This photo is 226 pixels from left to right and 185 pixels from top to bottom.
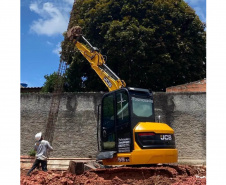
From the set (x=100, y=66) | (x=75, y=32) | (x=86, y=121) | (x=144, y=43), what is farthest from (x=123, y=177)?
(x=144, y=43)

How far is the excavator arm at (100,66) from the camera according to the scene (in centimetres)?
959

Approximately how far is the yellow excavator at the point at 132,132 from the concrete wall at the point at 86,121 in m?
6.52

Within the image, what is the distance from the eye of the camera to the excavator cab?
21.6 feet

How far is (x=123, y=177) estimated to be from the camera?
666 cm

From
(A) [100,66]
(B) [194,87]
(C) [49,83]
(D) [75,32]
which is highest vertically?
(D) [75,32]

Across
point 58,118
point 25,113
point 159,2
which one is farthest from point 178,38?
point 25,113

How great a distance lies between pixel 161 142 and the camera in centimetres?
685

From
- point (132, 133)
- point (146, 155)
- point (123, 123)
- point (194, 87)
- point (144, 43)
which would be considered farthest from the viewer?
point (144, 43)

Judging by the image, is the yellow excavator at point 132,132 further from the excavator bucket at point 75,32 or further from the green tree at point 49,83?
the green tree at point 49,83

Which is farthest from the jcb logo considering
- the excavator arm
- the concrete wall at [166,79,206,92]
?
the concrete wall at [166,79,206,92]

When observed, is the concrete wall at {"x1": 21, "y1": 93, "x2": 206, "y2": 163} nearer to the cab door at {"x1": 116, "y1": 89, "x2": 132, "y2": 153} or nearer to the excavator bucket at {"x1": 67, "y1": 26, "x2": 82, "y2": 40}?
the excavator bucket at {"x1": 67, "y1": 26, "x2": 82, "y2": 40}

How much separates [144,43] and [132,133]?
11.0m

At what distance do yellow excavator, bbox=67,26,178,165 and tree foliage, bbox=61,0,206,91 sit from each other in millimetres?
9711

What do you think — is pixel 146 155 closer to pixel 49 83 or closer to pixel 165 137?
pixel 165 137
